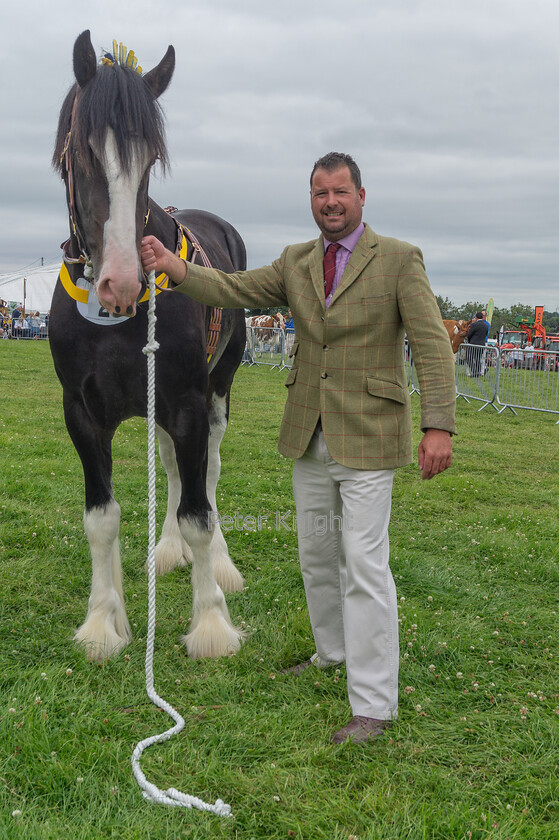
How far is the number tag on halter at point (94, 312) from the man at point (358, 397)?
0.42 m

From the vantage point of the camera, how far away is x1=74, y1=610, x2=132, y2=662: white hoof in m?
3.60

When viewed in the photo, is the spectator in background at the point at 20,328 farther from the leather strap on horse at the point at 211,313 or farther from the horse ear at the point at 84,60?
the horse ear at the point at 84,60

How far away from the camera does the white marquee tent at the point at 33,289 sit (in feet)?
122

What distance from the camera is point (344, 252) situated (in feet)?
10.4

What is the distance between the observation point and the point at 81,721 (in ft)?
9.53

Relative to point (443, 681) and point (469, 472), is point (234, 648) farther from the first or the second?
point (469, 472)

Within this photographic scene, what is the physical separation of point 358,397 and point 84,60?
1954mm

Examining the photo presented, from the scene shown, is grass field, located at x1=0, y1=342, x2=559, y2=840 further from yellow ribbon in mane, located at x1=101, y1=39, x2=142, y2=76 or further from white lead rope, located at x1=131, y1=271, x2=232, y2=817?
yellow ribbon in mane, located at x1=101, y1=39, x2=142, y2=76

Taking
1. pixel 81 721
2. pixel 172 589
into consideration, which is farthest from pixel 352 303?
pixel 172 589

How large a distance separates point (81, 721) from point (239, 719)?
2.27ft

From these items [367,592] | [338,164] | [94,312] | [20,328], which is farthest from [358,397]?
[20,328]

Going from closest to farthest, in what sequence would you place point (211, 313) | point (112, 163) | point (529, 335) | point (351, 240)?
point (112, 163), point (351, 240), point (211, 313), point (529, 335)

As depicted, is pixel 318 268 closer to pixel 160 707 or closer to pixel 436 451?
pixel 436 451

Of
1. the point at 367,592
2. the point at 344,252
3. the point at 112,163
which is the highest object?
the point at 112,163
